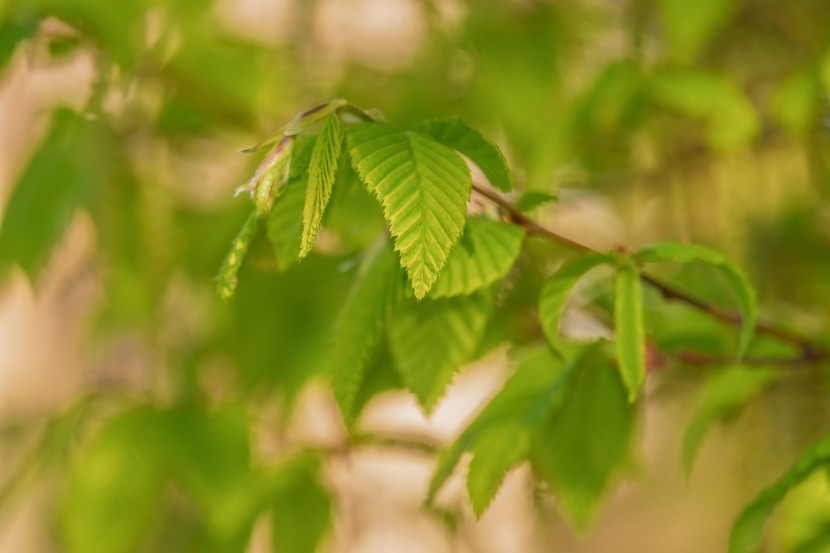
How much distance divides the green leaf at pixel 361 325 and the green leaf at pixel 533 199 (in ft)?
0.25

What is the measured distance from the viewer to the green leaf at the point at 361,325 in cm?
42

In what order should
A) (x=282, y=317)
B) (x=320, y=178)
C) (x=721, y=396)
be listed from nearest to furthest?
(x=320, y=178) < (x=721, y=396) < (x=282, y=317)

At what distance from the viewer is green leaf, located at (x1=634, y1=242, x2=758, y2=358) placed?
424 millimetres

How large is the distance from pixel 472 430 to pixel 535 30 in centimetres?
47

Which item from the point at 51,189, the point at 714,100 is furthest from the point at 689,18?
the point at 51,189

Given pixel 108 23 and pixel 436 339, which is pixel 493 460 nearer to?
pixel 436 339

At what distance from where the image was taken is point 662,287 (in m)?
0.45

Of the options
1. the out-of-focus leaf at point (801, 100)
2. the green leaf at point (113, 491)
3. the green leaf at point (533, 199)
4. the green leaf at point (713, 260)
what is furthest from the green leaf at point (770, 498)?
the green leaf at point (113, 491)

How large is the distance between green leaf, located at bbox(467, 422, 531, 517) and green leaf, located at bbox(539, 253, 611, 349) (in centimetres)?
6

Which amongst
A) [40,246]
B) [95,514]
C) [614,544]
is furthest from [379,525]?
[40,246]

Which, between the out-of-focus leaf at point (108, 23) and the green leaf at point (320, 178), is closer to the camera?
the green leaf at point (320, 178)

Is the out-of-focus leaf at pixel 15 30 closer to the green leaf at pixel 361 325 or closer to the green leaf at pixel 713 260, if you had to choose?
the green leaf at pixel 361 325

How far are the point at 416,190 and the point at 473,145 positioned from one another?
55mm

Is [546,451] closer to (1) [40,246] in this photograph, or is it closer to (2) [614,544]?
(1) [40,246]
